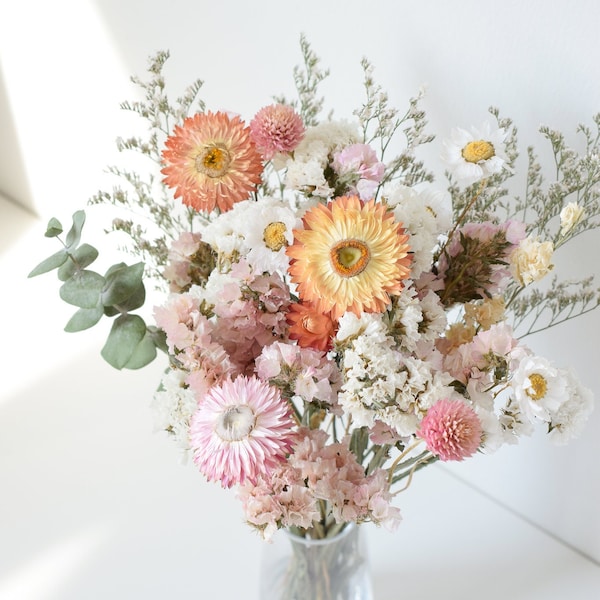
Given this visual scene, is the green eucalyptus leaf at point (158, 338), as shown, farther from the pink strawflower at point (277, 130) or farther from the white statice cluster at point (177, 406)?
the pink strawflower at point (277, 130)

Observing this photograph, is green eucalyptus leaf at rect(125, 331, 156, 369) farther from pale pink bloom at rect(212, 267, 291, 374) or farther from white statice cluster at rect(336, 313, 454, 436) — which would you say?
white statice cluster at rect(336, 313, 454, 436)

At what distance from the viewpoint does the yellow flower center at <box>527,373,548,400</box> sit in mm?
519

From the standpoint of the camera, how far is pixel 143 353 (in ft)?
2.30

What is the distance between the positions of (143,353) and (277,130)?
25 centimetres

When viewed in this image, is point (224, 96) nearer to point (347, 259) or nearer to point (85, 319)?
point (85, 319)

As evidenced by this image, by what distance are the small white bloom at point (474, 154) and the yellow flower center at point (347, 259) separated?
122 mm

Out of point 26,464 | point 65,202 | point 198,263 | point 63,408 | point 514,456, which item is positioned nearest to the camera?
point 198,263

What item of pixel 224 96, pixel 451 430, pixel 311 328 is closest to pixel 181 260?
pixel 311 328

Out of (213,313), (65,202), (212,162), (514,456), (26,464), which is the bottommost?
(26,464)

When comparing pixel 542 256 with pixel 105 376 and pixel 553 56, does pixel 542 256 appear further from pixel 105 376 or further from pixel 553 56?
pixel 105 376

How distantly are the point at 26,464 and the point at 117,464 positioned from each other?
0.13 metres

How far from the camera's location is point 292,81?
1.04 metres

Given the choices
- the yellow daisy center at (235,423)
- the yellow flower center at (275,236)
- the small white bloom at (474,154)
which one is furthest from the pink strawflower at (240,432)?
the small white bloom at (474,154)

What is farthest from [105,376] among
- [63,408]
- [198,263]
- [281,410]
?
[281,410]
